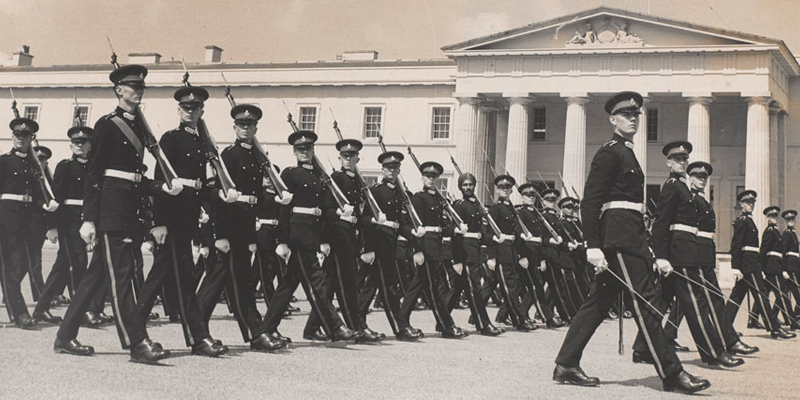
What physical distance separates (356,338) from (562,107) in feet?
128

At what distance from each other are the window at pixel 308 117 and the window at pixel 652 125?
19.1 meters

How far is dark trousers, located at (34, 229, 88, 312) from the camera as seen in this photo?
35.2 feet

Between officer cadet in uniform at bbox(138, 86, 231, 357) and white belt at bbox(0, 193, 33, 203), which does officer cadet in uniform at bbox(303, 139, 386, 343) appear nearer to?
officer cadet in uniform at bbox(138, 86, 231, 357)

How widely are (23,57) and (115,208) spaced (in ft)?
183

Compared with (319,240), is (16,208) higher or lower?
higher

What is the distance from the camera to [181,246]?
318 inches

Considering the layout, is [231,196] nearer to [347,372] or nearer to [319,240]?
[319,240]

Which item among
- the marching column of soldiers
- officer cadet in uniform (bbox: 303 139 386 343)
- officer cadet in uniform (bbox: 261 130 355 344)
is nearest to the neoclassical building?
the marching column of soldiers

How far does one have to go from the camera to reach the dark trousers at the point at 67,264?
10734mm

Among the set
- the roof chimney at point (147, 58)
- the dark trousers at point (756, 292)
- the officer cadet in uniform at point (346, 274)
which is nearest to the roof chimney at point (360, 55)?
the roof chimney at point (147, 58)

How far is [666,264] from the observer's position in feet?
28.7

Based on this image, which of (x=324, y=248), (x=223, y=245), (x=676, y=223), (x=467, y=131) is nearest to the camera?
(x=223, y=245)

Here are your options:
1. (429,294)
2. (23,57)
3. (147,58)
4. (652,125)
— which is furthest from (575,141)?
(23,57)

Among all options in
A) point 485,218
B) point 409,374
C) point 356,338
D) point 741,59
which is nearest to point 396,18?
point 485,218
